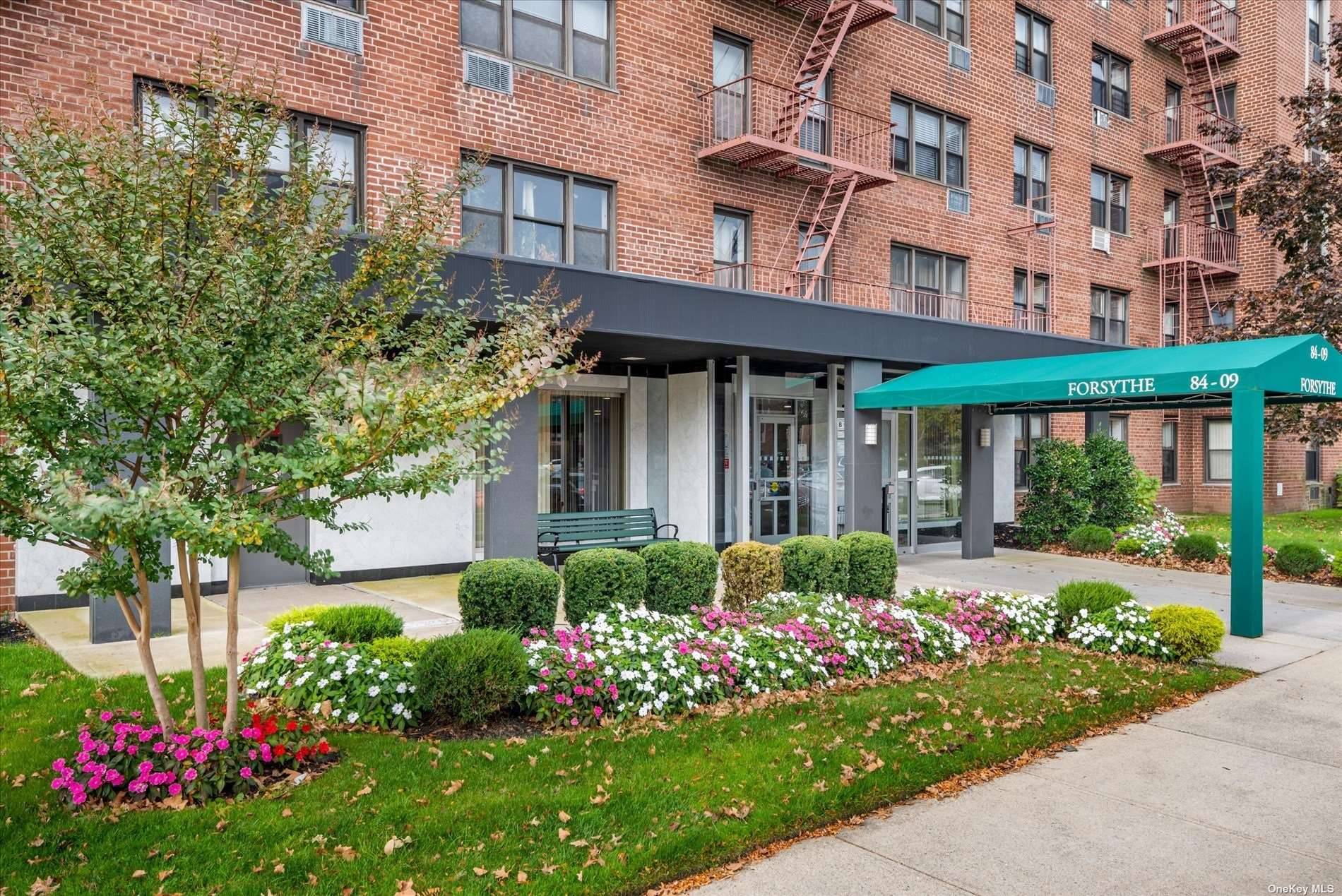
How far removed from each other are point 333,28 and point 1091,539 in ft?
47.6

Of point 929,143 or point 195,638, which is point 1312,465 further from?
point 195,638

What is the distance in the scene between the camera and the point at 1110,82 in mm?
23078

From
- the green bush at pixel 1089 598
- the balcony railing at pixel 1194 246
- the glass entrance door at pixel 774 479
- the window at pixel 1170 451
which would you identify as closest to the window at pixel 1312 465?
the window at pixel 1170 451

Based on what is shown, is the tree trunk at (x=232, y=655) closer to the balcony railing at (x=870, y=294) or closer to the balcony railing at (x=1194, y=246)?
the balcony railing at (x=870, y=294)

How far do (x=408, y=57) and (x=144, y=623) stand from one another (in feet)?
31.2

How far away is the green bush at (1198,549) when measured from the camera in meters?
15.1

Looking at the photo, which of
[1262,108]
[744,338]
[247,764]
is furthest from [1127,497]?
[247,764]

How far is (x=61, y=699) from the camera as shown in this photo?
265 inches

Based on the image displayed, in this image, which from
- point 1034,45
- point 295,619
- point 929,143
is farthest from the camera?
point 1034,45

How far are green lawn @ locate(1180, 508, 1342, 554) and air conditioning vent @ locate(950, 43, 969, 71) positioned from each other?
10700mm

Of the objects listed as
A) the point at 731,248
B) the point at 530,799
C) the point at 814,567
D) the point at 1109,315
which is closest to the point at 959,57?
the point at 731,248

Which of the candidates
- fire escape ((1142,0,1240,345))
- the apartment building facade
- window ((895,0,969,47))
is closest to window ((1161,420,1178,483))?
fire escape ((1142,0,1240,345))

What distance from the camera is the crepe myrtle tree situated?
4402 mm

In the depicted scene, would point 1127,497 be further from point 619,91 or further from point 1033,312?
point 619,91
